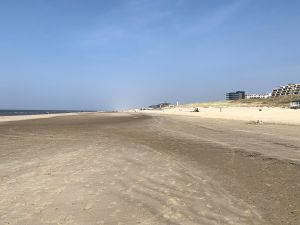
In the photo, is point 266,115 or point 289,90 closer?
point 266,115

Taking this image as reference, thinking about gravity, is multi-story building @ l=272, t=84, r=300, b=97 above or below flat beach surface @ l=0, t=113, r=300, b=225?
above

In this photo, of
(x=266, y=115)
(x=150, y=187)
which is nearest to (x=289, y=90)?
(x=266, y=115)

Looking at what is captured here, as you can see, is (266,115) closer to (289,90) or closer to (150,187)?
(150,187)

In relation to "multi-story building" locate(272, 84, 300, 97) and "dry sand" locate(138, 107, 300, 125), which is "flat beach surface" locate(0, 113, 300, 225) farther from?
"multi-story building" locate(272, 84, 300, 97)

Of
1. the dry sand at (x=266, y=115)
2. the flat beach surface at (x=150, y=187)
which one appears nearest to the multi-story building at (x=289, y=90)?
the dry sand at (x=266, y=115)

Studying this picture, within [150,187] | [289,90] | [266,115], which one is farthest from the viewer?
[289,90]

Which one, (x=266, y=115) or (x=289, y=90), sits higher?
(x=289, y=90)

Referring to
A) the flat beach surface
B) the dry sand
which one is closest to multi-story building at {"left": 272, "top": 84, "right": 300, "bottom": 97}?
the dry sand

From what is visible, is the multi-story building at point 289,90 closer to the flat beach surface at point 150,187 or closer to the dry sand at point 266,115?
the dry sand at point 266,115

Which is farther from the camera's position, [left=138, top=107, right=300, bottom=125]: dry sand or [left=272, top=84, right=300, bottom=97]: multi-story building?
[left=272, top=84, right=300, bottom=97]: multi-story building

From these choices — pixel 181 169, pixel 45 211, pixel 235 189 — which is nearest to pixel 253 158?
pixel 181 169

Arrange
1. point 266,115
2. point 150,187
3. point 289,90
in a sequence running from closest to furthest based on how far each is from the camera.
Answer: point 150,187, point 266,115, point 289,90

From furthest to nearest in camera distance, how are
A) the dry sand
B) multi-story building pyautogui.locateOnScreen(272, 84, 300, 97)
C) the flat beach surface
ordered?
1. multi-story building pyautogui.locateOnScreen(272, 84, 300, 97)
2. the dry sand
3. the flat beach surface

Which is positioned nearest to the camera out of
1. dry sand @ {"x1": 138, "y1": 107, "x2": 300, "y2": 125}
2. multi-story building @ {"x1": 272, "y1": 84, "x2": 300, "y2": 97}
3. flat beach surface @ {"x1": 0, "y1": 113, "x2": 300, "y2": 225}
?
flat beach surface @ {"x1": 0, "y1": 113, "x2": 300, "y2": 225}
